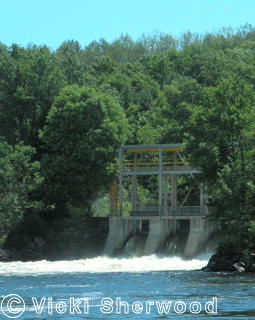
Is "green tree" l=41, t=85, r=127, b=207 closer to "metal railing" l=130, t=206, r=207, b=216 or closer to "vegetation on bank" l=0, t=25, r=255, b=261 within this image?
"vegetation on bank" l=0, t=25, r=255, b=261

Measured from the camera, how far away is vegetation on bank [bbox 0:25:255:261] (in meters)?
55.4

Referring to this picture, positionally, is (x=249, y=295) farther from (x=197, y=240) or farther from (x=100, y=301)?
(x=197, y=240)

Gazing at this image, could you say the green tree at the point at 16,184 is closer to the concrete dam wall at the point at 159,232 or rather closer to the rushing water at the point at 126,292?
the concrete dam wall at the point at 159,232

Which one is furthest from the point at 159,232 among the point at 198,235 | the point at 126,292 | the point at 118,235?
the point at 126,292

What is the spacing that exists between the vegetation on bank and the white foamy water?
4.23 meters

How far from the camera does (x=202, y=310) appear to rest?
33.0 m

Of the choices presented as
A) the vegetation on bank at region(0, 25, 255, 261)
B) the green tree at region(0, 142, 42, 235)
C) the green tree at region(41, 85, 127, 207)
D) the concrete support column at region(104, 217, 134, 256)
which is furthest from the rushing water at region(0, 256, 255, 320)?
the green tree at region(41, 85, 127, 207)

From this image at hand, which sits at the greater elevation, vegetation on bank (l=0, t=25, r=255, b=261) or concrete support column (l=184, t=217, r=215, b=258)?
vegetation on bank (l=0, t=25, r=255, b=261)

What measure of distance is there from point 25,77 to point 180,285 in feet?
150

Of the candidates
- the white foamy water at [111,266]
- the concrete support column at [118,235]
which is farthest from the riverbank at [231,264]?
the concrete support column at [118,235]

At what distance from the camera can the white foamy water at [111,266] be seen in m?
56.7

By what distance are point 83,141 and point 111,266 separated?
797 inches

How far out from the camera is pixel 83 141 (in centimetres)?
7819

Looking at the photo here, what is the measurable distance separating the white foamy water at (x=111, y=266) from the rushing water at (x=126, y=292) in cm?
7
